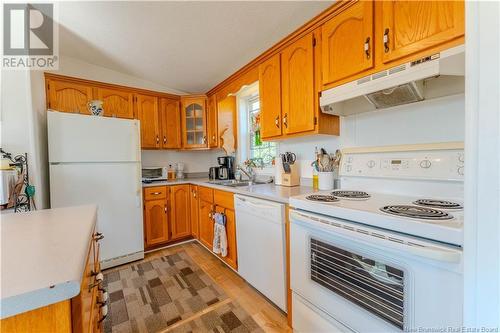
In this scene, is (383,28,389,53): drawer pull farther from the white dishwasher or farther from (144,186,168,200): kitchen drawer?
(144,186,168,200): kitchen drawer

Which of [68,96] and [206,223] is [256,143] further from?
→ [68,96]

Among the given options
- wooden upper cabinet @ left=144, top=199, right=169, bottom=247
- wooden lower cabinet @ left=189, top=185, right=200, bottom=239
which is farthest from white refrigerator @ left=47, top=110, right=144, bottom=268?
wooden lower cabinet @ left=189, top=185, right=200, bottom=239

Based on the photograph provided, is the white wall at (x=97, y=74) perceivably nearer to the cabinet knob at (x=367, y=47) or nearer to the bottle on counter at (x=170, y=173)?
the bottle on counter at (x=170, y=173)

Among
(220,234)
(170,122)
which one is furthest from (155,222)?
(170,122)

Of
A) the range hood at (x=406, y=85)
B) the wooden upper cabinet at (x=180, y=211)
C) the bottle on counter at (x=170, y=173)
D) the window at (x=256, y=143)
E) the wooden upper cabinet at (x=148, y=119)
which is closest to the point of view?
the range hood at (x=406, y=85)

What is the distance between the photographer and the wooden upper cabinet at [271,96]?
6.11 ft

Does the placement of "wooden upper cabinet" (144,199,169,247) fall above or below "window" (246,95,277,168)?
below

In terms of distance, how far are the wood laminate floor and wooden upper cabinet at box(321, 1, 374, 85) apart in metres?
1.72

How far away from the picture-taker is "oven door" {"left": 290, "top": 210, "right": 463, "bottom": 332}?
72 cm

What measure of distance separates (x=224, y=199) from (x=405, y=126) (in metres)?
1.58

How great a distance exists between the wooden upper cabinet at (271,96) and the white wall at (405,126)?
429 millimetres

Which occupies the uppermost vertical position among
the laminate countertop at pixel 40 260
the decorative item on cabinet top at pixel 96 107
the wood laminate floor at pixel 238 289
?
the decorative item on cabinet top at pixel 96 107

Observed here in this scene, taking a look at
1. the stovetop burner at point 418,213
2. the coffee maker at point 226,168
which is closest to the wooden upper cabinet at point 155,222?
the coffee maker at point 226,168

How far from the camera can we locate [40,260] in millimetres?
499
